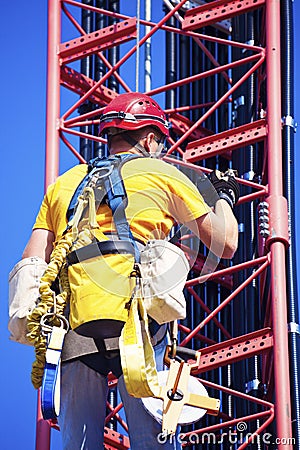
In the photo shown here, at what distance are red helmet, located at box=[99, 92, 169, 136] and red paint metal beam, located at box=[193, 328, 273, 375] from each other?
137 inches

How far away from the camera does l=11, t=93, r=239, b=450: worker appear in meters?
8.04

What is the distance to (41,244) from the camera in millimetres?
8648

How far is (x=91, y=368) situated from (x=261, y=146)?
6.09m

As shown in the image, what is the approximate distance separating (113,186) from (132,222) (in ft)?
0.80

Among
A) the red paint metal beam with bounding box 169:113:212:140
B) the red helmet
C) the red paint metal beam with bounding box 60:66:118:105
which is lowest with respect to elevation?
the red helmet

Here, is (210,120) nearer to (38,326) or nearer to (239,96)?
(239,96)

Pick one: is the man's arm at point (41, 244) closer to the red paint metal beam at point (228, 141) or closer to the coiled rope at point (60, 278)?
the coiled rope at point (60, 278)

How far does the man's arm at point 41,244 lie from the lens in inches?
340

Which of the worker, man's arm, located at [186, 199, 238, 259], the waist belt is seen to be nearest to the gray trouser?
the worker

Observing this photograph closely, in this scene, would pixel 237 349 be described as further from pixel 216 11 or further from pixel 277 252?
pixel 216 11

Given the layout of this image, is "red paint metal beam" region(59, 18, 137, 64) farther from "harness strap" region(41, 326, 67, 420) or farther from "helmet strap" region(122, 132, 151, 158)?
"harness strap" region(41, 326, 67, 420)

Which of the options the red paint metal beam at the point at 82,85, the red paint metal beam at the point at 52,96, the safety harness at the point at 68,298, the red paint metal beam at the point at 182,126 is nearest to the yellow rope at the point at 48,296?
the safety harness at the point at 68,298
